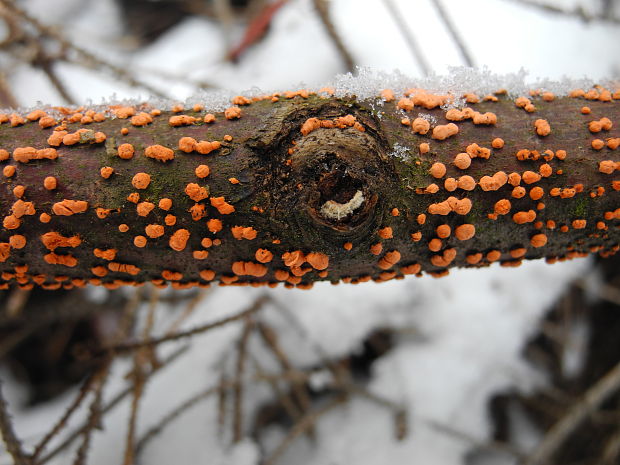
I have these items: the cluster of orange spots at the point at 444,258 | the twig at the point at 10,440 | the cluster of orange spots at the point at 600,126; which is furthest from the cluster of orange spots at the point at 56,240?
the cluster of orange spots at the point at 600,126

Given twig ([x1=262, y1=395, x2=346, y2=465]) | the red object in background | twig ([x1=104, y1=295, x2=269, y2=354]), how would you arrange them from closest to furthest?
1. twig ([x1=104, y1=295, x2=269, y2=354])
2. twig ([x1=262, y1=395, x2=346, y2=465])
3. the red object in background

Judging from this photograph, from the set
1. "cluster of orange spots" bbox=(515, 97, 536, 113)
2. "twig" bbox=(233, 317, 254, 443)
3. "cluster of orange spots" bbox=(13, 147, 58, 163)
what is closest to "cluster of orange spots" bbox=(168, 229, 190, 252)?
"cluster of orange spots" bbox=(13, 147, 58, 163)

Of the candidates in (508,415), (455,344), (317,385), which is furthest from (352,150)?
(508,415)

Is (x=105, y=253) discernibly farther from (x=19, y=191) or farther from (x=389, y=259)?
(x=389, y=259)

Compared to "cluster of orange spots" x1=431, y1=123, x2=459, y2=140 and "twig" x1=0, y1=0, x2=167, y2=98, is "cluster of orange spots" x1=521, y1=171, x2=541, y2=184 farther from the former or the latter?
"twig" x1=0, y1=0, x2=167, y2=98

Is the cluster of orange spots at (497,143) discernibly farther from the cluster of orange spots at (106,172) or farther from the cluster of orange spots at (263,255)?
the cluster of orange spots at (106,172)
